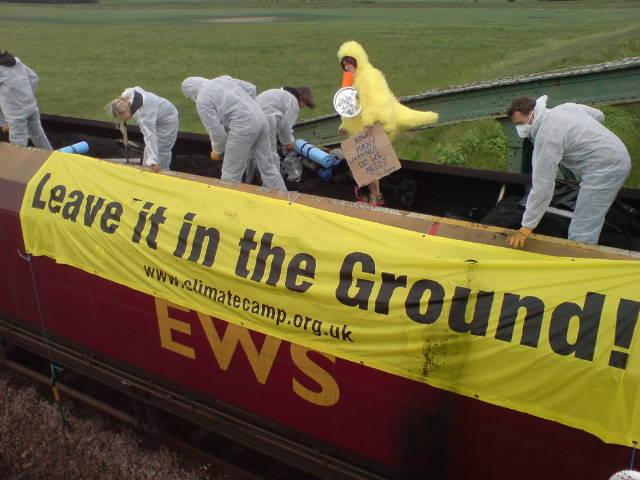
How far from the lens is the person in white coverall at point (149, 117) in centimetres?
596

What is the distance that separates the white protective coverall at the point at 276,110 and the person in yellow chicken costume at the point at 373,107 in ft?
2.02

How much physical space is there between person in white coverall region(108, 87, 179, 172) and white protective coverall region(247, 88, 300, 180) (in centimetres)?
101

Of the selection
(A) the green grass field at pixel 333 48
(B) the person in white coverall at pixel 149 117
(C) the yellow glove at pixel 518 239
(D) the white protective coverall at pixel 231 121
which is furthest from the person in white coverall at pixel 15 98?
(A) the green grass field at pixel 333 48

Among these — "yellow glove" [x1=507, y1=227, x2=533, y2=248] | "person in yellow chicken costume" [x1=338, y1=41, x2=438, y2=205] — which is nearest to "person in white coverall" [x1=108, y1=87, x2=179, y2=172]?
"person in yellow chicken costume" [x1=338, y1=41, x2=438, y2=205]

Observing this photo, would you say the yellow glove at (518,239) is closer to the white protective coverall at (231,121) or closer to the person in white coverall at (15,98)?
the white protective coverall at (231,121)

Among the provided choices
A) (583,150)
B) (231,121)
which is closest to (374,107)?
(231,121)

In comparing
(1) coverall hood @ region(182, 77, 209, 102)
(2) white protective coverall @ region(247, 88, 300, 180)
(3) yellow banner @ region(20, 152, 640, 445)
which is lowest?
(3) yellow banner @ region(20, 152, 640, 445)

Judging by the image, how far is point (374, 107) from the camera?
6293mm

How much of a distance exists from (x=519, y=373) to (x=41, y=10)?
60.7 metres

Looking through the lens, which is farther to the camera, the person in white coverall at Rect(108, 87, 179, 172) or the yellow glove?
the person in white coverall at Rect(108, 87, 179, 172)

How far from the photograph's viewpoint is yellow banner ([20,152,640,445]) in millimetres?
2955

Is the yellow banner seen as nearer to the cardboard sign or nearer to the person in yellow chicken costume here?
the cardboard sign

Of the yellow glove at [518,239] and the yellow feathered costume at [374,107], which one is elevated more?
the yellow feathered costume at [374,107]

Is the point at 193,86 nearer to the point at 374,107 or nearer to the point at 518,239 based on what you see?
the point at 374,107
